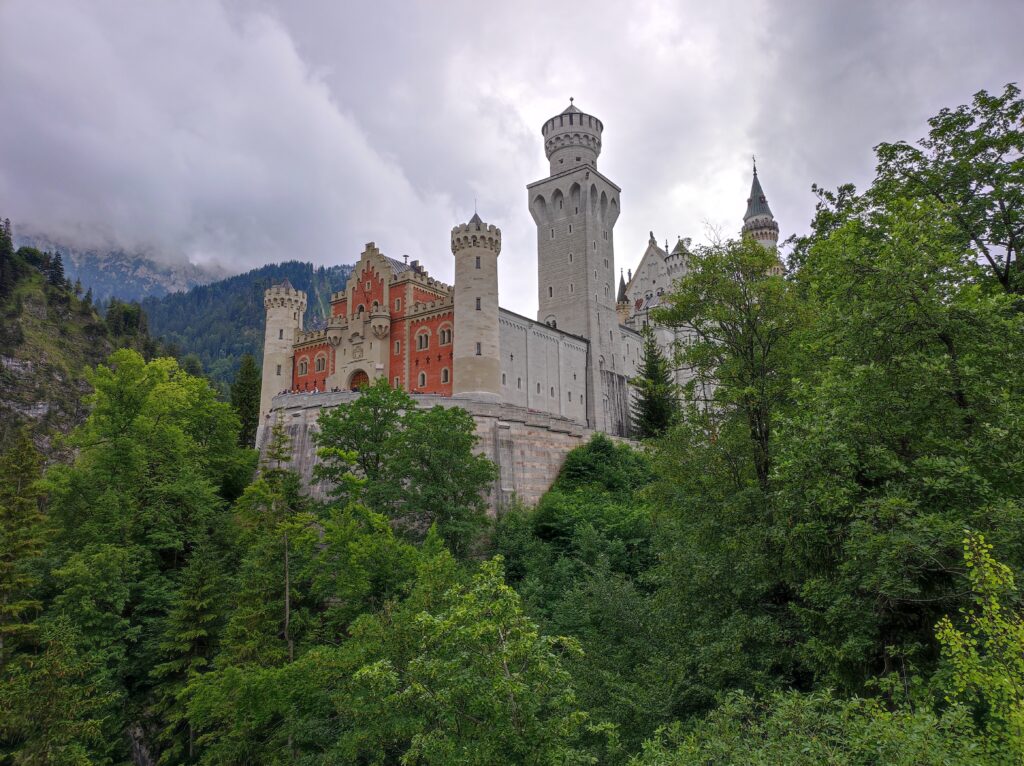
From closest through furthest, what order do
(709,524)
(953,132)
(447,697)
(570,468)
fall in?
1. (447,697)
2. (709,524)
3. (953,132)
4. (570,468)

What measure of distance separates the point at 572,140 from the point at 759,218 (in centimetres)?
3380

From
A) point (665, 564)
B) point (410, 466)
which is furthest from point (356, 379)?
point (665, 564)

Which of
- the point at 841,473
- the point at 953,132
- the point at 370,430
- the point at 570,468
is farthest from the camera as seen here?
the point at 570,468

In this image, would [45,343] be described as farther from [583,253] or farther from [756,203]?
[756,203]

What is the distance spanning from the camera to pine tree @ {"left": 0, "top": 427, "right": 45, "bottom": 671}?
76.0ft

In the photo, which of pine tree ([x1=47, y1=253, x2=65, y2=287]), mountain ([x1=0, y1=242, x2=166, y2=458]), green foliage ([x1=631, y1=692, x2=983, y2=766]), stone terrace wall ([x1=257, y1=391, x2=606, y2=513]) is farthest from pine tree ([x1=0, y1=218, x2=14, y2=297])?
green foliage ([x1=631, y1=692, x2=983, y2=766])

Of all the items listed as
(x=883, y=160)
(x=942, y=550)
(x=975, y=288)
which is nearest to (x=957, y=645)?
(x=942, y=550)

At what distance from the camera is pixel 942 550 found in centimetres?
1129

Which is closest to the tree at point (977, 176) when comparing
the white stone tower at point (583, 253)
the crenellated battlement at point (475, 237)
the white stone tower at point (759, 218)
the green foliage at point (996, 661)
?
the green foliage at point (996, 661)

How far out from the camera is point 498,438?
3872 centimetres

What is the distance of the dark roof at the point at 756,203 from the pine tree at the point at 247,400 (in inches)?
2380

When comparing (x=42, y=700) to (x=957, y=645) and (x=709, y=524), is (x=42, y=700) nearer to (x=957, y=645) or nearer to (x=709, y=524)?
(x=709, y=524)

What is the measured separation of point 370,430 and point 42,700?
1513 centimetres

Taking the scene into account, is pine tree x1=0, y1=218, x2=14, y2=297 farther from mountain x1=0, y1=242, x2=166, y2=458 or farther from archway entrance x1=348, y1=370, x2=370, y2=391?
archway entrance x1=348, y1=370, x2=370, y2=391
